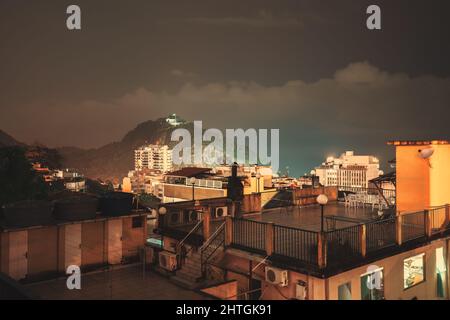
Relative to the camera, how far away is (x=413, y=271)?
11.6 metres

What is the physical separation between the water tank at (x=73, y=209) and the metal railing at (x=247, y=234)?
16.3 ft

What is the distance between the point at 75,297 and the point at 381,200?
45.4 ft

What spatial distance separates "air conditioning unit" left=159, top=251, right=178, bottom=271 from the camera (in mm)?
11961

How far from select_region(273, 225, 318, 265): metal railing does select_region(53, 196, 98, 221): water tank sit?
6322 mm

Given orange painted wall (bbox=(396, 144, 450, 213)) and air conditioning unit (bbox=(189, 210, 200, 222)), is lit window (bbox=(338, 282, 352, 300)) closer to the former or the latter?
orange painted wall (bbox=(396, 144, 450, 213))

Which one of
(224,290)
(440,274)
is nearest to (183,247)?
(224,290)

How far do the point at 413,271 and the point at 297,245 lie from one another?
4.22 meters

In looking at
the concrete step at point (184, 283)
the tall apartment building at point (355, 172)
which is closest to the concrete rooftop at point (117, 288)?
the concrete step at point (184, 283)

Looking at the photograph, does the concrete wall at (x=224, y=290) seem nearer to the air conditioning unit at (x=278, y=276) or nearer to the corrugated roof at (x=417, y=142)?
the air conditioning unit at (x=278, y=276)

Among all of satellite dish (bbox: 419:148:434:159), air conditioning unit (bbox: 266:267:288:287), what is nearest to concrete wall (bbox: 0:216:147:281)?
air conditioning unit (bbox: 266:267:288:287)

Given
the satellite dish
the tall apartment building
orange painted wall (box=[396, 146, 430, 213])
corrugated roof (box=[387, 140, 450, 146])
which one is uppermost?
corrugated roof (box=[387, 140, 450, 146])

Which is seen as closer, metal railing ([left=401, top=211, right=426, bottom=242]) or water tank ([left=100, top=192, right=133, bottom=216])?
metal railing ([left=401, top=211, right=426, bottom=242])

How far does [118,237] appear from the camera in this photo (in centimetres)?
1309
